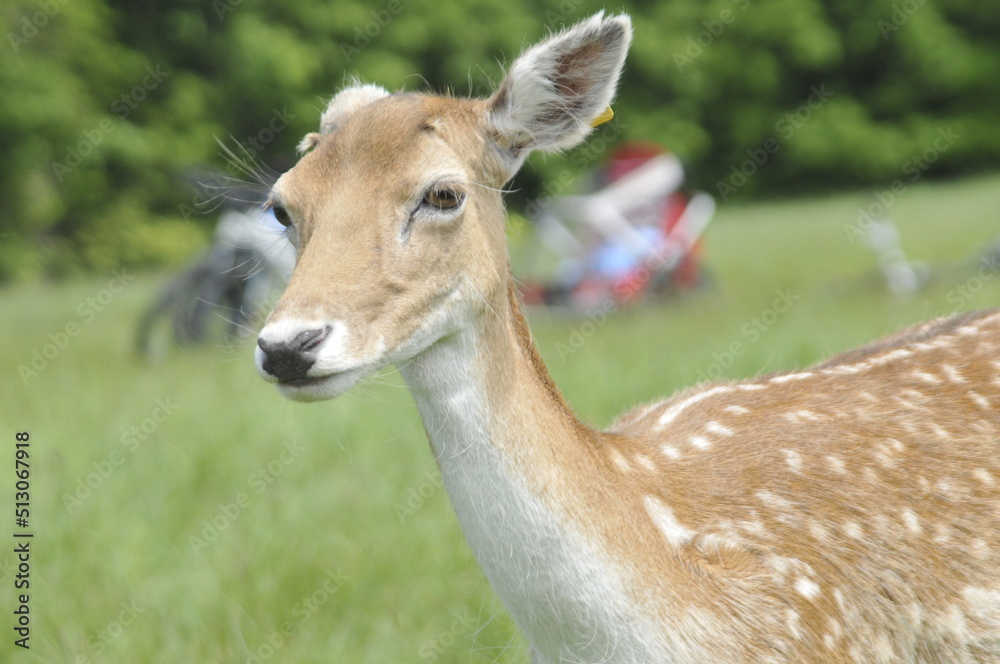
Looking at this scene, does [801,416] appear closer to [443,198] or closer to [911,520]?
[911,520]

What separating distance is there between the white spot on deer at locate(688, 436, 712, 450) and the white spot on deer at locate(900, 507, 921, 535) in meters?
0.46

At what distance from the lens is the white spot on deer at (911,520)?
2.52 m

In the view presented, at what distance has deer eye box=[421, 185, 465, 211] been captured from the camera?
7.59ft

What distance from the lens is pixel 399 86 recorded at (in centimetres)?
1916

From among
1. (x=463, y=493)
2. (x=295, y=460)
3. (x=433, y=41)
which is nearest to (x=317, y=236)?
(x=463, y=493)

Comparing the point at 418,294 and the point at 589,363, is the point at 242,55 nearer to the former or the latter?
the point at 589,363

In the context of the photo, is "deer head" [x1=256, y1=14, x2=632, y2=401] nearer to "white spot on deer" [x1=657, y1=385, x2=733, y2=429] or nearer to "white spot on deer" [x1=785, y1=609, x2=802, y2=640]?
"white spot on deer" [x1=657, y1=385, x2=733, y2=429]

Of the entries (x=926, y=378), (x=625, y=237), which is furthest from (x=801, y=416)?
(x=625, y=237)

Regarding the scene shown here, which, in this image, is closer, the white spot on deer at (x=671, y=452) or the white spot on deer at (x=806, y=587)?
the white spot on deer at (x=806, y=587)

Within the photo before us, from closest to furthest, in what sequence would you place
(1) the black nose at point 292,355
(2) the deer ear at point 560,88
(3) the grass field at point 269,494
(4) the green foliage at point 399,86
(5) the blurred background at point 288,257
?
(1) the black nose at point 292,355
(2) the deer ear at point 560,88
(3) the grass field at point 269,494
(5) the blurred background at point 288,257
(4) the green foliage at point 399,86

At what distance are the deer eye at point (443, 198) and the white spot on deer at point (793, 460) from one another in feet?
3.22

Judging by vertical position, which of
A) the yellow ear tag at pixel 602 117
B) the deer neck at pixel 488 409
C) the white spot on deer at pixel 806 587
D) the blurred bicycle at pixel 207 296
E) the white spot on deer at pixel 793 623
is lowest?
the blurred bicycle at pixel 207 296

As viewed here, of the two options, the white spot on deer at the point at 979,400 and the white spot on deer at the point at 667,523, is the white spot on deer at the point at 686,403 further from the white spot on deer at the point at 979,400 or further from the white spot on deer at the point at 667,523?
the white spot on deer at the point at 979,400

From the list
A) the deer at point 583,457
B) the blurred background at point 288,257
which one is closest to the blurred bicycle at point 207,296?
the blurred background at point 288,257
